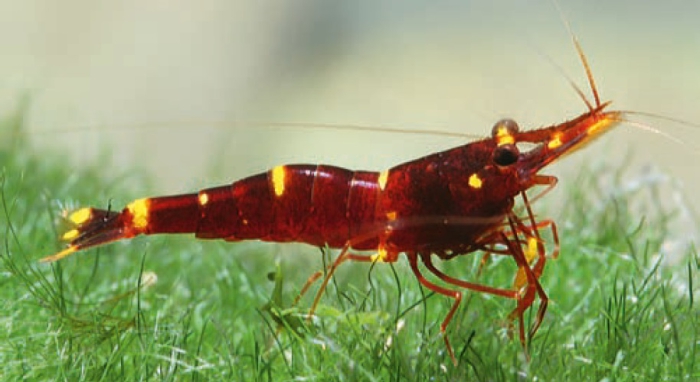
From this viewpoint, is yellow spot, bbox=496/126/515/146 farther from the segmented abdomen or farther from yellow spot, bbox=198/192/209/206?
yellow spot, bbox=198/192/209/206

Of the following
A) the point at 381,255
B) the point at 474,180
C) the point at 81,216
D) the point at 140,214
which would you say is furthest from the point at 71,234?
the point at 474,180

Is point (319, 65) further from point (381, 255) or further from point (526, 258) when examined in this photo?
point (381, 255)

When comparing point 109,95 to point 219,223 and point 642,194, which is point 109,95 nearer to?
point 642,194

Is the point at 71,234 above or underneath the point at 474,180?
underneath

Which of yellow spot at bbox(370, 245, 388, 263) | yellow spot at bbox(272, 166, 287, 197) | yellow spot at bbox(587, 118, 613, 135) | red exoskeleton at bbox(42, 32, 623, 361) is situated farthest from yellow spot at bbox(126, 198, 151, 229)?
yellow spot at bbox(587, 118, 613, 135)

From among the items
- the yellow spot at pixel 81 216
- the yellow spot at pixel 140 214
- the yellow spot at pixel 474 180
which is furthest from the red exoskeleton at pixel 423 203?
the yellow spot at pixel 81 216

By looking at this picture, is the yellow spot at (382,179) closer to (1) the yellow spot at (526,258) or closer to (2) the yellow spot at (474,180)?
(2) the yellow spot at (474,180)
